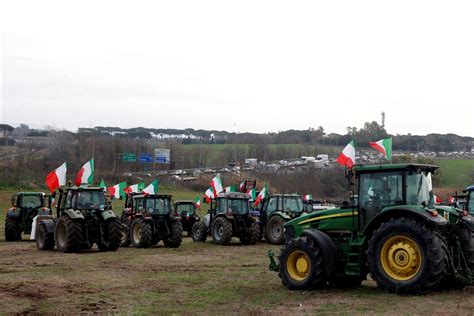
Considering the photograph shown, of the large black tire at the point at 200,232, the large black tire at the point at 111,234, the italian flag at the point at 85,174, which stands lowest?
the large black tire at the point at 200,232

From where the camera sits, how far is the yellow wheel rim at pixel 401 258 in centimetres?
1139

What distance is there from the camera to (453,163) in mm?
72312

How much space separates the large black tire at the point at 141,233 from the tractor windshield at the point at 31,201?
230 inches

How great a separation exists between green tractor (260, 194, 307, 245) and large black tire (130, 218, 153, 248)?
5397 millimetres

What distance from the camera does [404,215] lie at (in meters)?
11.7

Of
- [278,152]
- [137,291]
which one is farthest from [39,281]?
[278,152]

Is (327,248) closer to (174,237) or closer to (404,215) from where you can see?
(404,215)

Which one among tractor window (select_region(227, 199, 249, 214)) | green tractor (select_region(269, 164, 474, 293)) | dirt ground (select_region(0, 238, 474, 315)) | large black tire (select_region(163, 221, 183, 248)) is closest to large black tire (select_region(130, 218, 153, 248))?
large black tire (select_region(163, 221, 183, 248))

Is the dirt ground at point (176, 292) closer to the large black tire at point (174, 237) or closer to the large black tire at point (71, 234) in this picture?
the large black tire at point (71, 234)

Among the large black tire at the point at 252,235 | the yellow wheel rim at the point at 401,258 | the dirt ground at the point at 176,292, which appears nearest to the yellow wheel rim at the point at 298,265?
the dirt ground at the point at 176,292

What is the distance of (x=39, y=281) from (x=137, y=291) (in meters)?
2.50

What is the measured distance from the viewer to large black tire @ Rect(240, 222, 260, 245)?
26.2 m

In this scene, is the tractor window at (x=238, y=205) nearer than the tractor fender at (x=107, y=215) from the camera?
No

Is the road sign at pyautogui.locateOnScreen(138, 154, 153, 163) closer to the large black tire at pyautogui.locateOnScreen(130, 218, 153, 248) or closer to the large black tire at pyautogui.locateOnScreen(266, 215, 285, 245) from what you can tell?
the large black tire at pyautogui.locateOnScreen(266, 215, 285, 245)
